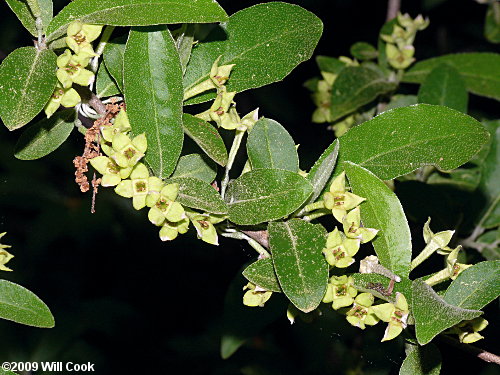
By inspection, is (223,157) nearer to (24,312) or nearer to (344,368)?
(24,312)

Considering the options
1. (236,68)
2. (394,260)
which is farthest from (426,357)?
(236,68)

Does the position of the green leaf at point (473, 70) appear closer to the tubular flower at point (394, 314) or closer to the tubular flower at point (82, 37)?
the tubular flower at point (394, 314)

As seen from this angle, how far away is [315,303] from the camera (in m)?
1.32

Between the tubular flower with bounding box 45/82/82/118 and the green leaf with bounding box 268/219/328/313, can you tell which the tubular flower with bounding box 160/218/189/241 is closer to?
the green leaf with bounding box 268/219/328/313

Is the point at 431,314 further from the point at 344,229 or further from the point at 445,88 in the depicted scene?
the point at 445,88

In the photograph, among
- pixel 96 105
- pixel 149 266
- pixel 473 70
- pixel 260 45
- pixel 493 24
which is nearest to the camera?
pixel 96 105

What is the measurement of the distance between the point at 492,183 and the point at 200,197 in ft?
5.01

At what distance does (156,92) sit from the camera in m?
1.43

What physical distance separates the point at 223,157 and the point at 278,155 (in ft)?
0.56

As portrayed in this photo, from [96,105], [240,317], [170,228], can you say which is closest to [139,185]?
[170,228]

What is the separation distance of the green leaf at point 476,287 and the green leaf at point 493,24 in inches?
88.7

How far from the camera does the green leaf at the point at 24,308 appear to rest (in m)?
1.58


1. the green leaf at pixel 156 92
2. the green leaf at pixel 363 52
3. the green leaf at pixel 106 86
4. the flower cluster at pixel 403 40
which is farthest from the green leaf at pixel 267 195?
the green leaf at pixel 363 52

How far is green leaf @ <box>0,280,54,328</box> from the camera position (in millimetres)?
1581
